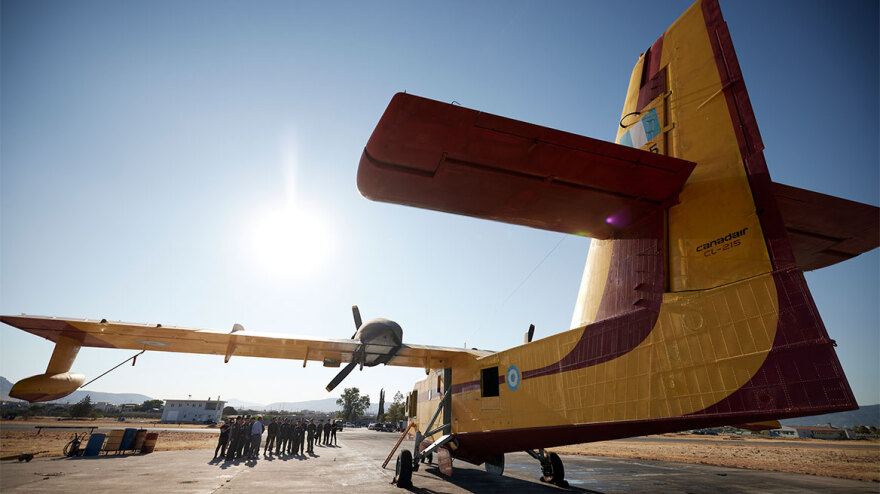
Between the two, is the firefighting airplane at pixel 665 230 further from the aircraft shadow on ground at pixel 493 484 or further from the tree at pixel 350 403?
the tree at pixel 350 403

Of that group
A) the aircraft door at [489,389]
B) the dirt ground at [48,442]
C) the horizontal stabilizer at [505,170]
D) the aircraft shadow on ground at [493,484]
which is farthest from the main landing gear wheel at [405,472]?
the dirt ground at [48,442]

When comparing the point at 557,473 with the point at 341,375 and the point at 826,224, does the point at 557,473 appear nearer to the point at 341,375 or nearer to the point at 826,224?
the point at 341,375

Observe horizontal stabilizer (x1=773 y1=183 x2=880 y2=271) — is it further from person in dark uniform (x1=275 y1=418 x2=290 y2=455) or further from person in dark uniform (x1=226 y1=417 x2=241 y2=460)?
person in dark uniform (x1=275 y1=418 x2=290 y2=455)

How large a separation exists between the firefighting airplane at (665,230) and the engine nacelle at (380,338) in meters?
4.64

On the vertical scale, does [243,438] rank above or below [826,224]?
below

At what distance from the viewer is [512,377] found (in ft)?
24.7

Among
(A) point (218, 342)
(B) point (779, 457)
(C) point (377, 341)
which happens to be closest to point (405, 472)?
(C) point (377, 341)

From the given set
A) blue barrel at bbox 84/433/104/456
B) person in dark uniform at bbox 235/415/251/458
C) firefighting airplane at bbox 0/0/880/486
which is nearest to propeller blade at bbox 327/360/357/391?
firefighting airplane at bbox 0/0/880/486

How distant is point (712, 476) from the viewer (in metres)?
13.9

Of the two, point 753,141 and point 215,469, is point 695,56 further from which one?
point 215,469

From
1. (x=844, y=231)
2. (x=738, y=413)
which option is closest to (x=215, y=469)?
(x=738, y=413)

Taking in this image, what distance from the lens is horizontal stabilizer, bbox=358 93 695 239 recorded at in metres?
3.68

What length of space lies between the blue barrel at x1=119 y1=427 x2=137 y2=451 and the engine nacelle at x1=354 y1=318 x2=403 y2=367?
1294cm

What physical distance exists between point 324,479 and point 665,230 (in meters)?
11.1
